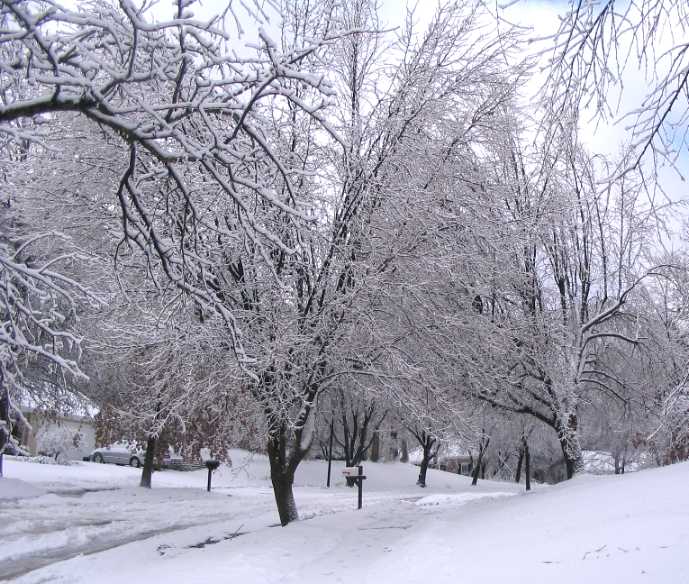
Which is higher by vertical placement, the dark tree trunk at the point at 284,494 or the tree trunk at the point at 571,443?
the tree trunk at the point at 571,443

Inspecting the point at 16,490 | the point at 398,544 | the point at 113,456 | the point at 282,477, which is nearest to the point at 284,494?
the point at 282,477

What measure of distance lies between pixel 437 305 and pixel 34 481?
668 inches

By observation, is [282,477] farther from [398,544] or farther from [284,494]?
[398,544]

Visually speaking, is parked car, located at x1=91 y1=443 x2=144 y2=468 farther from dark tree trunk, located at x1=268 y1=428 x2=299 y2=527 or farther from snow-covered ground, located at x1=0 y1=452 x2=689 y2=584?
dark tree trunk, located at x1=268 y1=428 x2=299 y2=527

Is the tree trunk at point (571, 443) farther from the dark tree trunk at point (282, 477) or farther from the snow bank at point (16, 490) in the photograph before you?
the snow bank at point (16, 490)

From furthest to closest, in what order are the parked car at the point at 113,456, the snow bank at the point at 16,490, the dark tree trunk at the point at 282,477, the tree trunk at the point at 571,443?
the parked car at the point at 113,456
the snow bank at the point at 16,490
the tree trunk at the point at 571,443
the dark tree trunk at the point at 282,477

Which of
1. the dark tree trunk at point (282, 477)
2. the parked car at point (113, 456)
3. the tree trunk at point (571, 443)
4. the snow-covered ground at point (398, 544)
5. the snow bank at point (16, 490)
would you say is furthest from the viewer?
the parked car at point (113, 456)

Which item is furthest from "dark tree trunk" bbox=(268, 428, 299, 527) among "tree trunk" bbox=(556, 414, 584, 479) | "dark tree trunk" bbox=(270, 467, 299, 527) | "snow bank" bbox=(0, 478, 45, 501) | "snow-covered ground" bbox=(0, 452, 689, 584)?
"snow bank" bbox=(0, 478, 45, 501)

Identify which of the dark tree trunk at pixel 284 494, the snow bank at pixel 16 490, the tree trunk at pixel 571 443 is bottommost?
the snow bank at pixel 16 490

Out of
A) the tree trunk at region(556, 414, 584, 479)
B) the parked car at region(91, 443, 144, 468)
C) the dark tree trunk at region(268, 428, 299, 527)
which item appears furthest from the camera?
the parked car at region(91, 443, 144, 468)

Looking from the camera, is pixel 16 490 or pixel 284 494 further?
pixel 16 490

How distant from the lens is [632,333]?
1551cm

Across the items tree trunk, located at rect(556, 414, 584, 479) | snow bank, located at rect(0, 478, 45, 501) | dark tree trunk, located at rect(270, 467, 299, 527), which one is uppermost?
tree trunk, located at rect(556, 414, 584, 479)

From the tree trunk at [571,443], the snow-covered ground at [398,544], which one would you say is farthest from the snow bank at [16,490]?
the tree trunk at [571,443]
